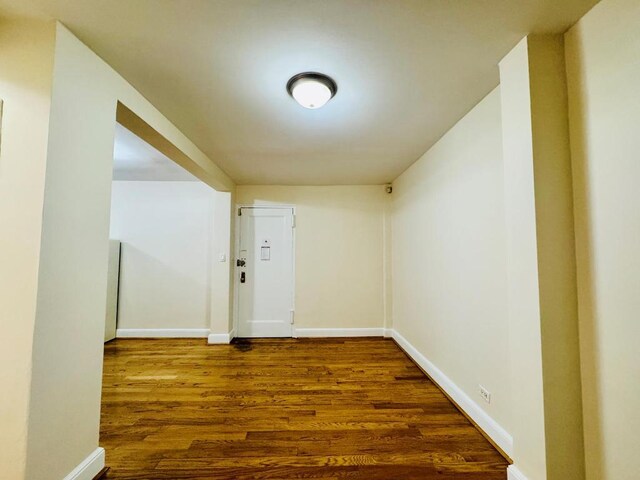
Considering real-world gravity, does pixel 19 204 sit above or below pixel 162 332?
above

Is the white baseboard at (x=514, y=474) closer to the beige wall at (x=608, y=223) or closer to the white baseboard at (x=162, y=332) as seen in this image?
the beige wall at (x=608, y=223)

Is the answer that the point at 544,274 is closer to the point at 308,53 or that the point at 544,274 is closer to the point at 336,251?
the point at 308,53

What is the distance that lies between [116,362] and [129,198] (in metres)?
2.36

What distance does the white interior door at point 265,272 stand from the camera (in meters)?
4.15

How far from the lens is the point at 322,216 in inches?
167

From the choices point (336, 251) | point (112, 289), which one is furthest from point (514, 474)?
point (112, 289)

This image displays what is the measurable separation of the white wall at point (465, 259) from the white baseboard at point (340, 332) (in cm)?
86

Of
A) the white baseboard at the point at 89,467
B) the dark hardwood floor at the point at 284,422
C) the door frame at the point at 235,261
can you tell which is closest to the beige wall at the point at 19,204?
the white baseboard at the point at 89,467

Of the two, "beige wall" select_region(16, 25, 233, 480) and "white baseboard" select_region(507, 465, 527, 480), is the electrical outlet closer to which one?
"white baseboard" select_region(507, 465, 527, 480)

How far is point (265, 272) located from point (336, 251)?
1141mm

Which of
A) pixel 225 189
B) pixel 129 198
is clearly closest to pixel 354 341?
pixel 225 189

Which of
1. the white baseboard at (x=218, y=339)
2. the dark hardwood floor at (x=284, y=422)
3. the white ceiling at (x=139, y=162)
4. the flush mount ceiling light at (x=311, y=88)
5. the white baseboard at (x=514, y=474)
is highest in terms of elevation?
the white ceiling at (x=139, y=162)

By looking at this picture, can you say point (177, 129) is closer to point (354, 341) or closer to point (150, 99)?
point (150, 99)

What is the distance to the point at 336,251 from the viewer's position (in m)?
4.23
